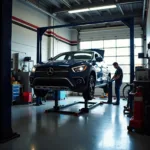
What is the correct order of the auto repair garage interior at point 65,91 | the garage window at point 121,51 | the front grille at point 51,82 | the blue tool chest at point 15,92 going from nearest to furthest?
the auto repair garage interior at point 65,91
the front grille at point 51,82
the blue tool chest at point 15,92
the garage window at point 121,51

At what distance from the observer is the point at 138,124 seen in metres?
3.55

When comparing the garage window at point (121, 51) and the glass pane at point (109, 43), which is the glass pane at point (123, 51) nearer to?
the garage window at point (121, 51)

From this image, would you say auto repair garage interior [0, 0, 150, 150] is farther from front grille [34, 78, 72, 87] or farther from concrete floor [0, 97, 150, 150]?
front grille [34, 78, 72, 87]

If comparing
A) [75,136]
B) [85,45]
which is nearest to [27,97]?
[75,136]

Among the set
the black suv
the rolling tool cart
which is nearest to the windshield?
the black suv

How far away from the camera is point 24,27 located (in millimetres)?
8859

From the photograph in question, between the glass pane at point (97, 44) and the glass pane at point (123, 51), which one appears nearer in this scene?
the glass pane at point (123, 51)

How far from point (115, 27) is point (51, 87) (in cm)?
859

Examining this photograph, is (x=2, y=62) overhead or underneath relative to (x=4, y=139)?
overhead

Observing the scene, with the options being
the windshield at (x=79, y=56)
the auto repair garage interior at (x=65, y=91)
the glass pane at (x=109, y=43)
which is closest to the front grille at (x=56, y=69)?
the auto repair garage interior at (x=65, y=91)

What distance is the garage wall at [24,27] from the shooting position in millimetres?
8273

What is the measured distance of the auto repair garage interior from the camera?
313cm

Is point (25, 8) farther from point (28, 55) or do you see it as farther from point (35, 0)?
point (28, 55)

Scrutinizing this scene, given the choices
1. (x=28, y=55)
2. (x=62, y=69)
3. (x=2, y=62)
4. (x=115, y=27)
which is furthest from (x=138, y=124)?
(x=115, y=27)
